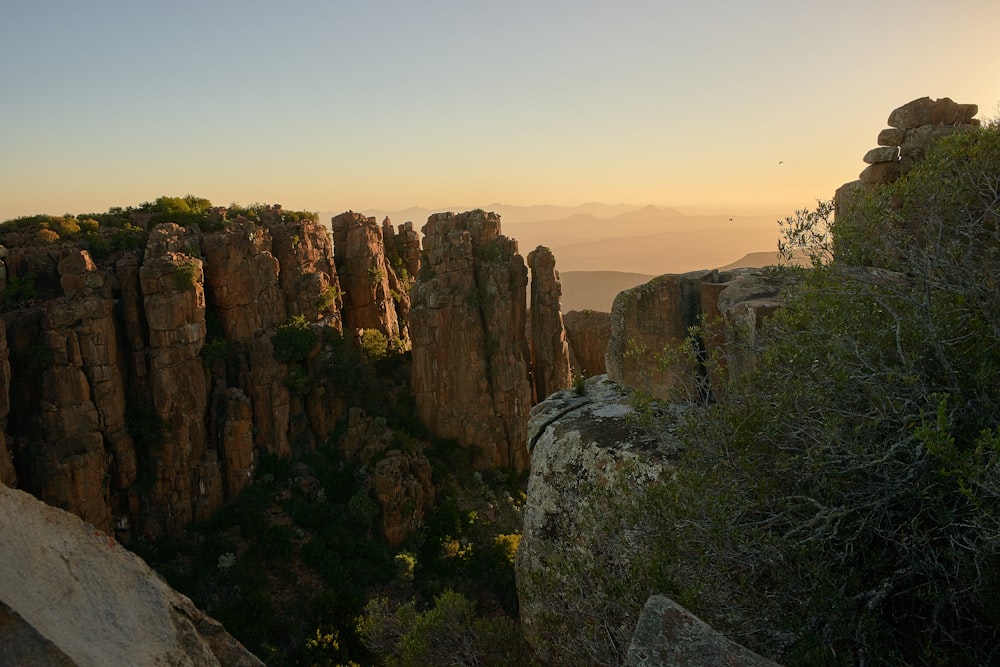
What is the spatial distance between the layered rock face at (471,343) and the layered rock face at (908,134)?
83.3 ft

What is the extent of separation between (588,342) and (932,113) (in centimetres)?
3116

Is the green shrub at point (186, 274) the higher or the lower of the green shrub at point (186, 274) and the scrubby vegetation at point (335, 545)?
the higher

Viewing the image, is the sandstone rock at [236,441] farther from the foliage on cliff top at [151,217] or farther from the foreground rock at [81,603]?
the foreground rock at [81,603]

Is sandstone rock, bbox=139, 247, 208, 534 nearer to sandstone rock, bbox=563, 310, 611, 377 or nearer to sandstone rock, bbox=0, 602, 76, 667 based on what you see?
sandstone rock, bbox=563, 310, 611, 377

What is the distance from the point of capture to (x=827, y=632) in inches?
193

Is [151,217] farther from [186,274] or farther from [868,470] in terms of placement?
[868,470]

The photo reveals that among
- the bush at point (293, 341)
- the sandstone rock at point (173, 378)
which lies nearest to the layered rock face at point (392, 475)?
the bush at point (293, 341)

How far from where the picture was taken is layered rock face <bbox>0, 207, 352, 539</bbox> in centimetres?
2678

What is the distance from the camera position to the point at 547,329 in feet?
123

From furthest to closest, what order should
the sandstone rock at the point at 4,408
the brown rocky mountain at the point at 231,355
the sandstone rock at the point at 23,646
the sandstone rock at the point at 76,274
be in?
the sandstone rock at the point at 76,274
the brown rocky mountain at the point at 231,355
the sandstone rock at the point at 4,408
the sandstone rock at the point at 23,646

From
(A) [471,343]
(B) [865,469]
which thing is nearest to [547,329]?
(A) [471,343]

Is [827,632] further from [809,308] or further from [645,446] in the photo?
[645,446]

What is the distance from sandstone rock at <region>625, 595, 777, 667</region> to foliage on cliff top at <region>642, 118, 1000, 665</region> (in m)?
1.46

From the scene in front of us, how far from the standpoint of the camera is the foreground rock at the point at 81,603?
3.29m
